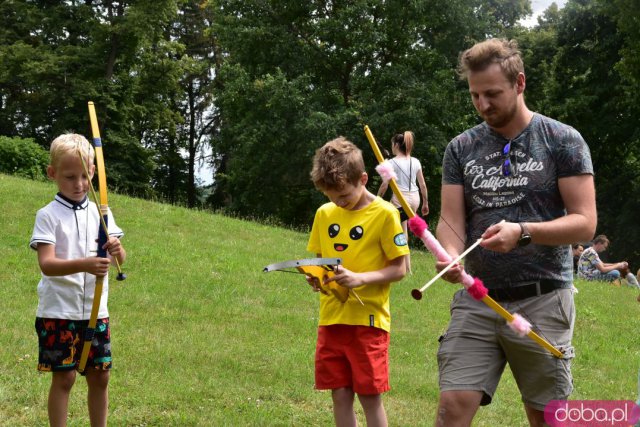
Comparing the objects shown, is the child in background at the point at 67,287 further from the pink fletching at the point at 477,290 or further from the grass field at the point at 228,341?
the pink fletching at the point at 477,290

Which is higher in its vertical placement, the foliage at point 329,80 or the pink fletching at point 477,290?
the foliage at point 329,80

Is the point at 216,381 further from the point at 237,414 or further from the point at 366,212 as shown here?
the point at 366,212

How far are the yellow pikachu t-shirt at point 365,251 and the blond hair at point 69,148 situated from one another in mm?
1347

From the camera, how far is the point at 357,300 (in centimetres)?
406

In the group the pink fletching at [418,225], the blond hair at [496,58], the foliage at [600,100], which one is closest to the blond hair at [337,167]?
the pink fletching at [418,225]

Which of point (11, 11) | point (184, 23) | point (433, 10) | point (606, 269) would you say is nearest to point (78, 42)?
point (11, 11)

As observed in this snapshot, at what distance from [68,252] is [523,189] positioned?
2328mm

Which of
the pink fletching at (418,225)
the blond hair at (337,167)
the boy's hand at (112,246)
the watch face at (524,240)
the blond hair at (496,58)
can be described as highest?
the blond hair at (496,58)

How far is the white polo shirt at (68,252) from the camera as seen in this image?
398cm

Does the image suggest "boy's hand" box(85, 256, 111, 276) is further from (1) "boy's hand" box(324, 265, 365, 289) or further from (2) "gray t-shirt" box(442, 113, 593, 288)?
(2) "gray t-shirt" box(442, 113, 593, 288)

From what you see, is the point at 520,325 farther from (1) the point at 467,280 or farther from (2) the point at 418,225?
(2) the point at 418,225

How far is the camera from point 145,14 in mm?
29578

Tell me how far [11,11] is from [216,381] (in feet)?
99.2

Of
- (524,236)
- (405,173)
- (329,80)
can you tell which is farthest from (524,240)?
(329,80)
